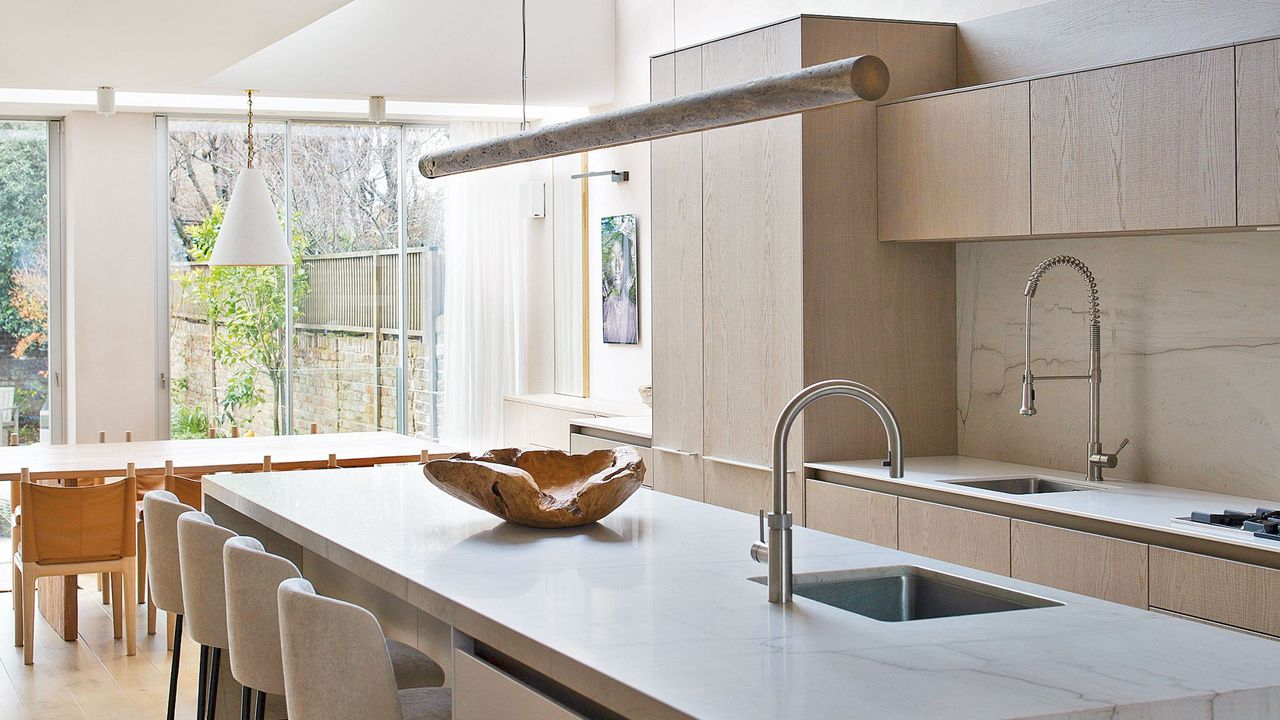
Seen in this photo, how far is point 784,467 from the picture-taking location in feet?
6.88

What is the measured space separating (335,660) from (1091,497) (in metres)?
2.25

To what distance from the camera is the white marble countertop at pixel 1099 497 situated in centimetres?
302

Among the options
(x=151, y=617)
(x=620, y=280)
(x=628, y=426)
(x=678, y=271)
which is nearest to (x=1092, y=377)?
(x=678, y=271)

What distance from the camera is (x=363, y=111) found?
308 inches

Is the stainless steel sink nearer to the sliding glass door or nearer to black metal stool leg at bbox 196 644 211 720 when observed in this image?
black metal stool leg at bbox 196 644 211 720

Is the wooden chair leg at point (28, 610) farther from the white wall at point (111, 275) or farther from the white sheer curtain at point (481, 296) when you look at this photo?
Answer: the white sheer curtain at point (481, 296)

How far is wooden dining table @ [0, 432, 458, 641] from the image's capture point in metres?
5.39

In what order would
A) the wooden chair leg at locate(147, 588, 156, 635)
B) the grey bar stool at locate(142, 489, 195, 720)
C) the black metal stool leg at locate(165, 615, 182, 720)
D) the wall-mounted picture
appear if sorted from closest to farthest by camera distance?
the grey bar stool at locate(142, 489, 195, 720)
the black metal stool leg at locate(165, 615, 182, 720)
the wooden chair leg at locate(147, 588, 156, 635)
the wall-mounted picture

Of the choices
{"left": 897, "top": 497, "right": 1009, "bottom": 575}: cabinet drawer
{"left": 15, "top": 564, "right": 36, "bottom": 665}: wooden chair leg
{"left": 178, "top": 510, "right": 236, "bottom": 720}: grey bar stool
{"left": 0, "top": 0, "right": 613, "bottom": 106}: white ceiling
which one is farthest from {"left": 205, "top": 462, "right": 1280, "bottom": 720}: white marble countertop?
{"left": 0, "top": 0, "right": 613, "bottom": 106}: white ceiling

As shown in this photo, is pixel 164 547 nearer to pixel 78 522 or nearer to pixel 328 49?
pixel 78 522

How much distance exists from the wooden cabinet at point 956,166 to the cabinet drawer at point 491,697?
2400 millimetres

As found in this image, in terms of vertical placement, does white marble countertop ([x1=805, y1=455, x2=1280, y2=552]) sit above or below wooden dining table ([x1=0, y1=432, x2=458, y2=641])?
above

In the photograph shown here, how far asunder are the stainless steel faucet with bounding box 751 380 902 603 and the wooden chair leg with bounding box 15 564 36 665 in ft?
12.7

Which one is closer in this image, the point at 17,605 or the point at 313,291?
the point at 17,605
